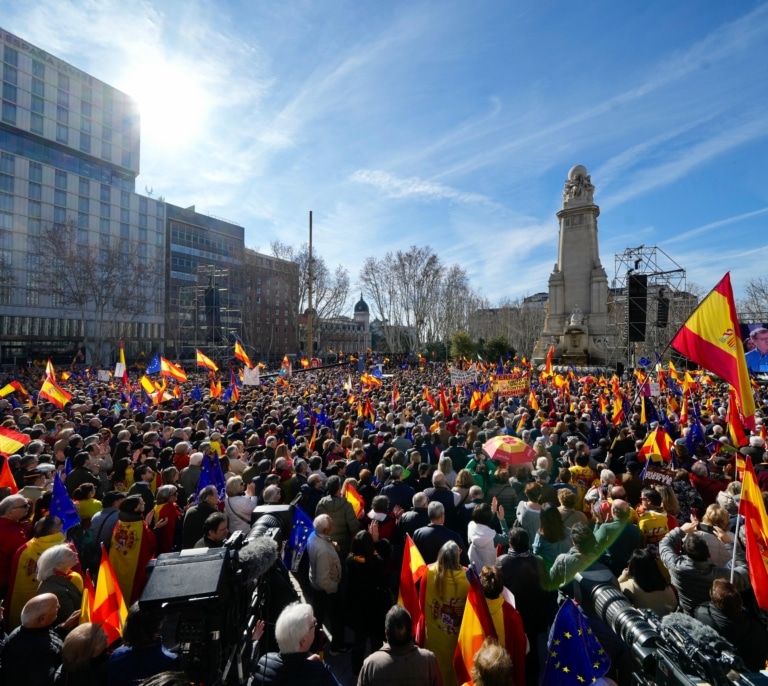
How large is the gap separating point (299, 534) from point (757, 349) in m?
24.1

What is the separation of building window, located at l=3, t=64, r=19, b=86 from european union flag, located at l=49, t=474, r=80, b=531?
6478 cm

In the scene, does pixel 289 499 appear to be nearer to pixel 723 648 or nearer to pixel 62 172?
pixel 723 648

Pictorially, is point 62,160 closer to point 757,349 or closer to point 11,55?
point 11,55

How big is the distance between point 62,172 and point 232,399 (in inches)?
2155

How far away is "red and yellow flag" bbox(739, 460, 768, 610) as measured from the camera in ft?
Answer: 10.3

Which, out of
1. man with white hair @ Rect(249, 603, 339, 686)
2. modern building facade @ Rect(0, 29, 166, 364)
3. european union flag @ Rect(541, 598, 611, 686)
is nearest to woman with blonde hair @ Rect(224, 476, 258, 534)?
man with white hair @ Rect(249, 603, 339, 686)

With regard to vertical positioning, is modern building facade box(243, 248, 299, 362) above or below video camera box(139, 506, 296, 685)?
above

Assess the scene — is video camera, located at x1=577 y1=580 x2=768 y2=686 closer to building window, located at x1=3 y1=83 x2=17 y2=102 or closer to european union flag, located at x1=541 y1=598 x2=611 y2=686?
european union flag, located at x1=541 y1=598 x2=611 y2=686

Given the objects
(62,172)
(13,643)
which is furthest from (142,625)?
(62,172)

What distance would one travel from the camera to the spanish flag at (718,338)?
4.77 m

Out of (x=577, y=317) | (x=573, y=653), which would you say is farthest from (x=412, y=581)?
(x=577, y=317)

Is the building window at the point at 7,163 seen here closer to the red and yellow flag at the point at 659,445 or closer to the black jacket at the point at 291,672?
the red and yellow flag at the point at 659,445

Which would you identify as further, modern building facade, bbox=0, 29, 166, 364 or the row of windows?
the row of windows

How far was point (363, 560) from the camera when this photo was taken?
3957mm
